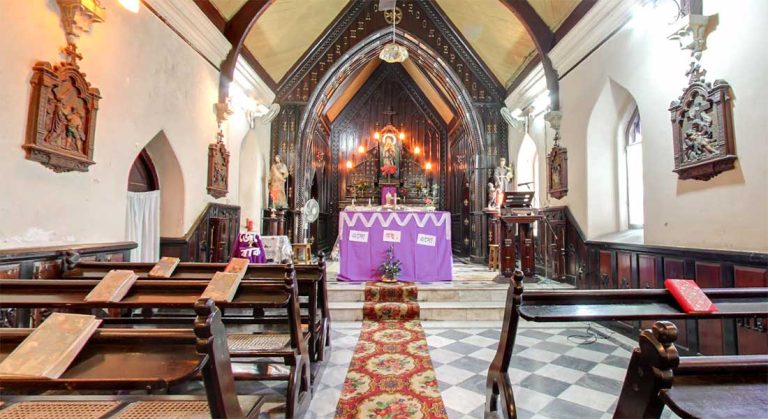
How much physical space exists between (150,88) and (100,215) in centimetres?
148

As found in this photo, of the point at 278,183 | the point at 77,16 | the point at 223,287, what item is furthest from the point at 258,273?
the point at 278,183

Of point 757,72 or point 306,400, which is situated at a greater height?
point 757,72

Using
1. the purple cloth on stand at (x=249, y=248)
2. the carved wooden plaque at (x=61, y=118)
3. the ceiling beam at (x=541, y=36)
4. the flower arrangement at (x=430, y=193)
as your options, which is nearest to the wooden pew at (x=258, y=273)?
the carved wooden plaque at (x=61, y=118)

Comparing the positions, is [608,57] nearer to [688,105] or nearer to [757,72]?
[688,105]

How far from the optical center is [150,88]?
144 inches

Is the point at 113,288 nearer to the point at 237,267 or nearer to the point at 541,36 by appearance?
the point at 237,267

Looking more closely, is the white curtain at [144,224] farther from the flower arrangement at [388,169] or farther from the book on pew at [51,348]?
the flower arrangement at [388,169]

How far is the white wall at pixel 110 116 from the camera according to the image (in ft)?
7.41

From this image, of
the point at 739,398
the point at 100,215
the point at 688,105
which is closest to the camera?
the point at 739,398

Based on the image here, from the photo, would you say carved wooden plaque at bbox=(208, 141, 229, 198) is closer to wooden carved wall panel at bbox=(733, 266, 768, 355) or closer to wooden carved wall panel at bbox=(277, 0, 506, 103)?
wooden carved wall panel at bbox=(277, 0, 506, 103)

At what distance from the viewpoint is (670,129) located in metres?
3.10

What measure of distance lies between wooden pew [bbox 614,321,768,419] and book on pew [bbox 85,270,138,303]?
2255 millimetres

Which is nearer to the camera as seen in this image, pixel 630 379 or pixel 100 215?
pixel 630 379

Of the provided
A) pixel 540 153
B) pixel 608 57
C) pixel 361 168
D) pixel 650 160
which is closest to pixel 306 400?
pixel 650 160
